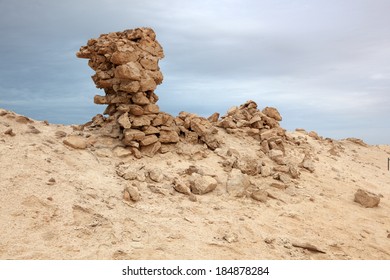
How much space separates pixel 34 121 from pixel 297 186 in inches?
318

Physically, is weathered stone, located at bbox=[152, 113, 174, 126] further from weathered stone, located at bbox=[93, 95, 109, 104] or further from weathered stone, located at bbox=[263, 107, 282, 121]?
weathered stone, located at bbox=[263, 107, 282, 121]

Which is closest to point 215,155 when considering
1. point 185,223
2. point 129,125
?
point 129,125

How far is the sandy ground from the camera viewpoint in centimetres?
603

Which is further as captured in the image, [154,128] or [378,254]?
[154,128]

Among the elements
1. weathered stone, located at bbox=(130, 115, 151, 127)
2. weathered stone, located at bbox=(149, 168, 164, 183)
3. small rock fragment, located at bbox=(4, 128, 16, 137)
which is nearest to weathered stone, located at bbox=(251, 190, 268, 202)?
weathered stone, located at bbox=(149, 168, 164, 183)

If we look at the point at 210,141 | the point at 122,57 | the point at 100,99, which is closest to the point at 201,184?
the point at 210,141

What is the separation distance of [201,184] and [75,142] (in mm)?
3561

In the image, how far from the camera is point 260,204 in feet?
28.1

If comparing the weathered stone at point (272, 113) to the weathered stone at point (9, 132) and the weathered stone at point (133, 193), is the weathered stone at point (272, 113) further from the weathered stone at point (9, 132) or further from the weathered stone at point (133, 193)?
the weathered stone at point (9, 132)

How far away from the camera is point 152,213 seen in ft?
23.8

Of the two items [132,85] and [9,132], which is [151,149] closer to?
[132,85]

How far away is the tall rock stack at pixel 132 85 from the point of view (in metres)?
9.91

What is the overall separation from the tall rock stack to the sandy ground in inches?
28.4
